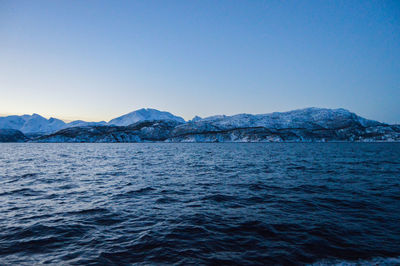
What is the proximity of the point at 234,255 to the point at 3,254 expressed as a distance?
30.6 feet

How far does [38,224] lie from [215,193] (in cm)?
1270

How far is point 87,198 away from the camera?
17.2 meters

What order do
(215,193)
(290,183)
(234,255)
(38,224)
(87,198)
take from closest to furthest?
(234,255) → (38,224) → (87,198) → (215,193) → (290,183)

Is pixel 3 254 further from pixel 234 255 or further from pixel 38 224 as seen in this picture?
pixel 234 255

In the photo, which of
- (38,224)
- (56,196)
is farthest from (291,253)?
(56,196)

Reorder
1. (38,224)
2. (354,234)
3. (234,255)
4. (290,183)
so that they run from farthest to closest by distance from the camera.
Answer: (290,183) → (38,224) → (354,234) → (234,255)

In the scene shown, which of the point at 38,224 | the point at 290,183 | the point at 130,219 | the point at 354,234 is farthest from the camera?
the point at 290,183

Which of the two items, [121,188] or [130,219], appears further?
[121,188]

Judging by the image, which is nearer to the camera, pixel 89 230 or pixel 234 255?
pixel 234 255

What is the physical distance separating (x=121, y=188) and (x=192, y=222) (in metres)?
11.8

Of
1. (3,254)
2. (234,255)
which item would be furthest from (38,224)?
(234,255)

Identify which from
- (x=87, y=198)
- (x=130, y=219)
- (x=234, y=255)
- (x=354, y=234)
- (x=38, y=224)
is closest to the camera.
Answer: (x=234, y=255)

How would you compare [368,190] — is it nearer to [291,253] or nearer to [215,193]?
[215,193]

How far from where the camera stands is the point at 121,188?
69.0ft
